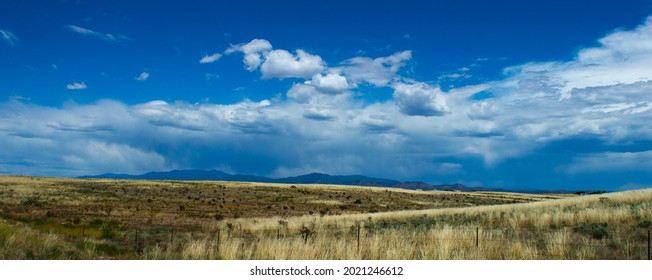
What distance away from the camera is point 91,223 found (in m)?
33.0

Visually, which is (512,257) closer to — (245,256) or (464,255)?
(464,255)

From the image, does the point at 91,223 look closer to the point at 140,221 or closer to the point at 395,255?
the point at 140,221

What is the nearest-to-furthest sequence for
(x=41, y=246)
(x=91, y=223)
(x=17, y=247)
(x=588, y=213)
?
(x=17, y=247)
(x=41, y=246)
(x=588, y=213)
(x=91, y=223)

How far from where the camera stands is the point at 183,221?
124 ft

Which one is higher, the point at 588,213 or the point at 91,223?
the point at 588,213

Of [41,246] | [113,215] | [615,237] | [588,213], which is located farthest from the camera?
[113,215]

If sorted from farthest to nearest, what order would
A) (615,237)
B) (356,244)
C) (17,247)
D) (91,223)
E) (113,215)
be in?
(113,215) < (91,223) < (615,237) < (356,244) < (17,247)

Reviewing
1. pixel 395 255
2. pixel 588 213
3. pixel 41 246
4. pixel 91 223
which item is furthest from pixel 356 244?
pixel 91 223

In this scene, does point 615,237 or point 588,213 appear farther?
point 588,213

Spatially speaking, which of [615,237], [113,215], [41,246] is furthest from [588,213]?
[113,215]
